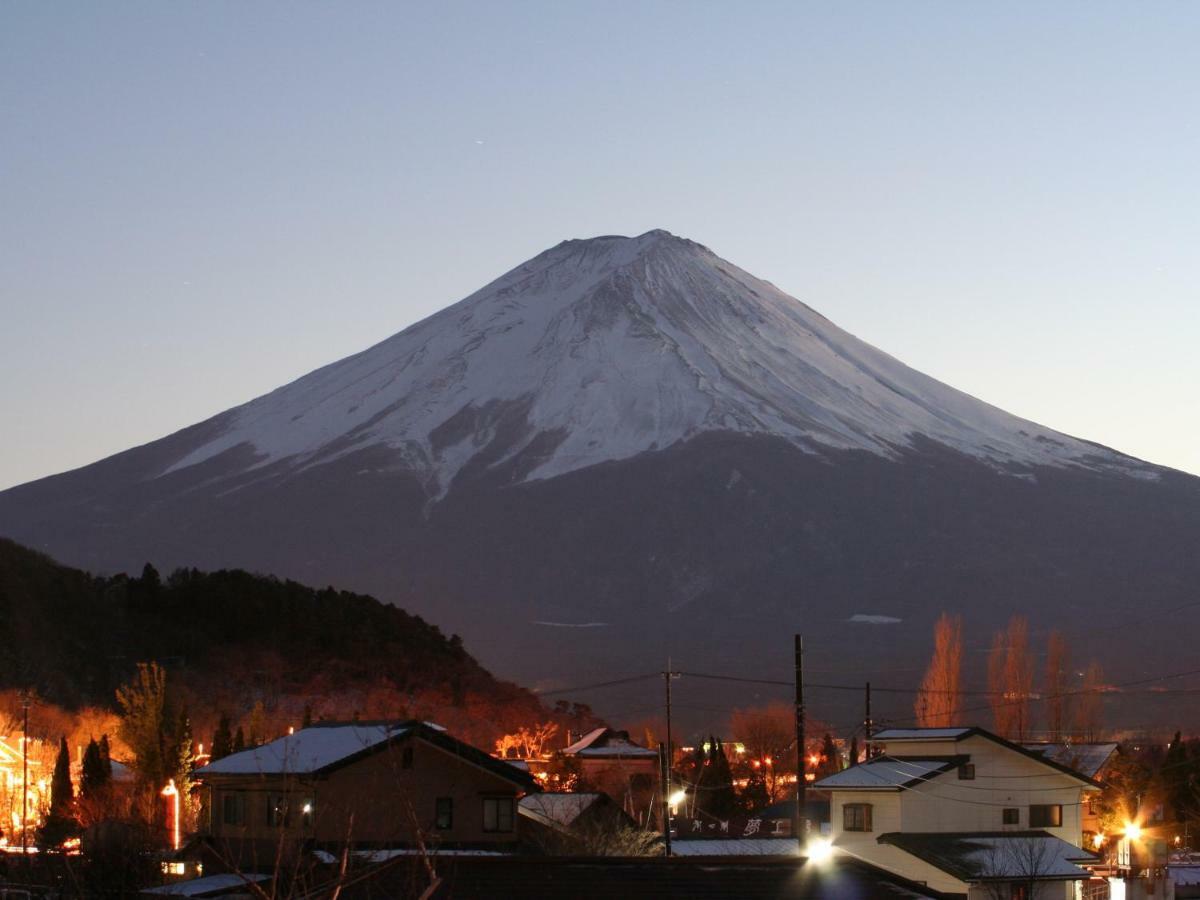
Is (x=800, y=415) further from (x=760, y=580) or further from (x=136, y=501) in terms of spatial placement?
(x=136, y=501)

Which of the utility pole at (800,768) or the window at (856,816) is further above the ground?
the utility pole at (800,768)

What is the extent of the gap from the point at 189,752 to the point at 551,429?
154 m

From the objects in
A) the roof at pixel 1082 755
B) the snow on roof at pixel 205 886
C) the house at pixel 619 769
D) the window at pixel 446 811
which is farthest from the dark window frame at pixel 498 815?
the roof at pixel 1082 755

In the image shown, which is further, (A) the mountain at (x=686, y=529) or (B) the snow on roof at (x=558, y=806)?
(A) the mountain at (x=686, y=529)

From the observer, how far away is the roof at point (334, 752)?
31.4 m

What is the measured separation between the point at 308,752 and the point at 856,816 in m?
10.5

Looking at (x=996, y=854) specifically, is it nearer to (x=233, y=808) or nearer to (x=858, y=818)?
(x=858, y=818)

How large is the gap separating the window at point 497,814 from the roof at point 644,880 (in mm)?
12150

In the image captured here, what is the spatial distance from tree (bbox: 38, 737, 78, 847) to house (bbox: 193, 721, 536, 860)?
260cm

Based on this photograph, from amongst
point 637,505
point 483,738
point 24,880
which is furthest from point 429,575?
point 24,880

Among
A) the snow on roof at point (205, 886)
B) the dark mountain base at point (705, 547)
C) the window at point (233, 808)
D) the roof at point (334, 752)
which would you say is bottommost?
the snow on roof at point (205, 886)

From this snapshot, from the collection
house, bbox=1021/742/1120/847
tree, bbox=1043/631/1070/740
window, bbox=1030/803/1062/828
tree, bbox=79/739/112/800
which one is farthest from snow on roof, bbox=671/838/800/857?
tree, bbox=1043/631/1070/740

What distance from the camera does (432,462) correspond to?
190m

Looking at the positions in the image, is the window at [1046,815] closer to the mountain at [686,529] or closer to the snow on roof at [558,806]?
the snow on roof at [558,806]
